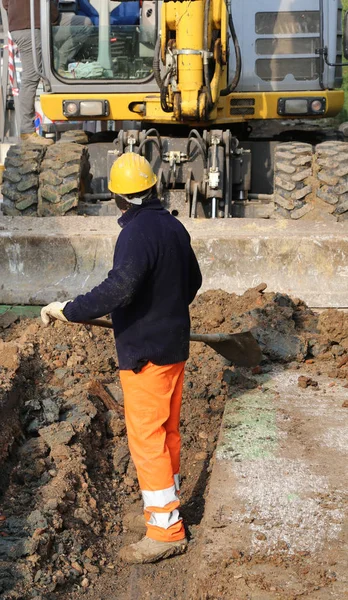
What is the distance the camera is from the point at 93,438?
17.1ft

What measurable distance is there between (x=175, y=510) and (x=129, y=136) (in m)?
5.17

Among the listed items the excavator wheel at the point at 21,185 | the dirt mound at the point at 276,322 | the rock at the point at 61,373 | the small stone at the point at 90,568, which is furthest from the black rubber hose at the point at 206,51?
the small stone at the point at 90,568

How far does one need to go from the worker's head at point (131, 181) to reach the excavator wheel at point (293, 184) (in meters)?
4.37

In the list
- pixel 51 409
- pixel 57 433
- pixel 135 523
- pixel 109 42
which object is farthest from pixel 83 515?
pixel 109 42

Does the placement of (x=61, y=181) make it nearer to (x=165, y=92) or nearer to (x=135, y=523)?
(x=165, y=92)

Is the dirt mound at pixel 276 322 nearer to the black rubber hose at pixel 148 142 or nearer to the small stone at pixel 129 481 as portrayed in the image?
the small stone at pixel 129 481

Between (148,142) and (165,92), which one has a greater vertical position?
(165,92)

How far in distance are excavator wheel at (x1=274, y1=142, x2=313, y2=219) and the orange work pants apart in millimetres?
4491

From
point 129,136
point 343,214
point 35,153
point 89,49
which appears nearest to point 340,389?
point 343,214

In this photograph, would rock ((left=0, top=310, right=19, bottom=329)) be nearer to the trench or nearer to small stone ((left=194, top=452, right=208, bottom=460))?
the trench

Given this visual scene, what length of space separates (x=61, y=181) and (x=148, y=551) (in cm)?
513

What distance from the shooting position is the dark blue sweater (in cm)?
406

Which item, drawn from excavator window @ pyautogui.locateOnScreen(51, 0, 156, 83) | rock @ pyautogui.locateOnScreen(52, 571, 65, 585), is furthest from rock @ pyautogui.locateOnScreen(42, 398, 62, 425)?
excavator window @ pyautogui.locateOnScreen(51, 0, 156, 83)

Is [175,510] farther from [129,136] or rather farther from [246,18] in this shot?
[246,18]
